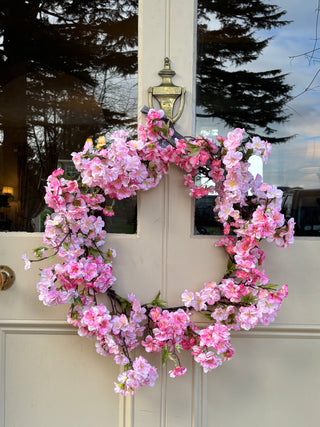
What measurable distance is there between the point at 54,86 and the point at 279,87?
0.71m

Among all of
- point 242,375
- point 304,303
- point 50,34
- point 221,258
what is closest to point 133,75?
point 50,34

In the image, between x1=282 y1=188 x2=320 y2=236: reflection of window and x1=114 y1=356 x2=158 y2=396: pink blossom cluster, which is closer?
x1=114 y1=356 x2=158 y2=396: pink blossom cluster

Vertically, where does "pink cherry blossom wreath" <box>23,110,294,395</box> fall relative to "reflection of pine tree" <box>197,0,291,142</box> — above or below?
below

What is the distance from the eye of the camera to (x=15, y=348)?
40.0 inches

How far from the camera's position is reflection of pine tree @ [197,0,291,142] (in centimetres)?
103

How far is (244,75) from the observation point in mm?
1042

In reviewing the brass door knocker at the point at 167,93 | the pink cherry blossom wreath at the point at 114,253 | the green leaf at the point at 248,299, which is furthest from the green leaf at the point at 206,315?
the brass door knocker at the point at 167,93

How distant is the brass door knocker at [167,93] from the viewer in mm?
937

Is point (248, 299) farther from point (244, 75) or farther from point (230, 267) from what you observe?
point (244, 75)

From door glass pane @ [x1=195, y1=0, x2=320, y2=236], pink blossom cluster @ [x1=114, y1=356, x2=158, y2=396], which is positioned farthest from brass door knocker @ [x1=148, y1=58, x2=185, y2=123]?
pink blossom cluster @ [x1=114, y1=356, x2=158, y2=396]

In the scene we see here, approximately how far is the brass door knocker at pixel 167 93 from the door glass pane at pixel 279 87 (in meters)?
0.15

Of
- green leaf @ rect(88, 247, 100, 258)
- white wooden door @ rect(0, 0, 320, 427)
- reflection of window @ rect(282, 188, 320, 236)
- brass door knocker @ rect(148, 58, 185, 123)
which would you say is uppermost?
brass door knocker @ rect(148, 58, 185, 123)

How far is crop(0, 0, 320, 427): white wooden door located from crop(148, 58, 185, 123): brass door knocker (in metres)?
0.09

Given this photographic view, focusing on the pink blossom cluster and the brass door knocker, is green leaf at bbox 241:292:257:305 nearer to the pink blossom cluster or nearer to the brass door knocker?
the pink blossom cluster
